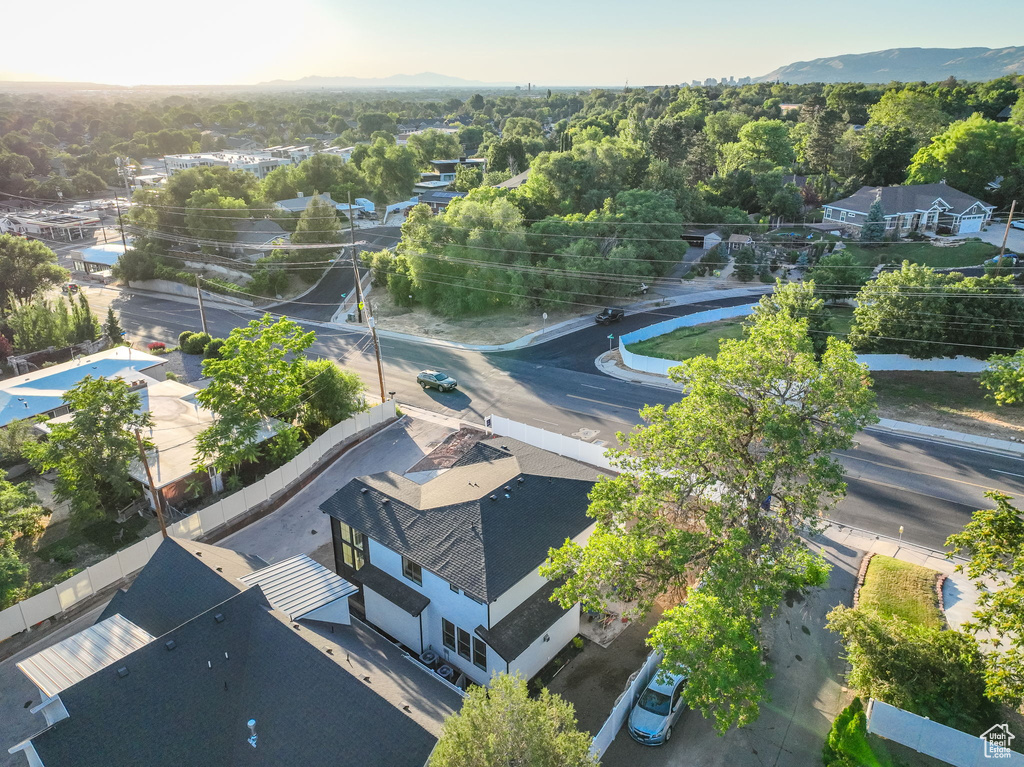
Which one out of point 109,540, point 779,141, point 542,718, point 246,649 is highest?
point 779,141

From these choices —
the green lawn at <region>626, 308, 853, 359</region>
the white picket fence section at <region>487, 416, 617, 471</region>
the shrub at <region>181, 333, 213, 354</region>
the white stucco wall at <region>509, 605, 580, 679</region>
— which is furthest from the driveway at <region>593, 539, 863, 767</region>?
the shrub at <region>181, 333, 213, 354</region>

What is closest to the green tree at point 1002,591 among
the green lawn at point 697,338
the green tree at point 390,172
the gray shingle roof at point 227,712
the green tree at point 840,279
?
the gray shingle roof at point 227,712

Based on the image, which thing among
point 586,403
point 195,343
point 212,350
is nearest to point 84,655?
point 586,403

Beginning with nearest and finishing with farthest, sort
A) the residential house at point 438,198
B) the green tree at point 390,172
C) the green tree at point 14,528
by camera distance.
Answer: the green tree at point 14,528, the residential house at point 438,198, the green tree at point 390,172

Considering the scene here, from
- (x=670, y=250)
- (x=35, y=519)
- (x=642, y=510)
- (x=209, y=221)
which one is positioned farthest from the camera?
→ (x=209, y=221)

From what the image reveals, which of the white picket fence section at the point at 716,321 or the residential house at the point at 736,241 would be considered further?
the residential house at the point at 736,241

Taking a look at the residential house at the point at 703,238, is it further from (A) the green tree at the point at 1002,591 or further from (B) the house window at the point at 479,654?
(B) the house window at the point at 479,654

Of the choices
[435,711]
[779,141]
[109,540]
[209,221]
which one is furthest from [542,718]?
[779,141]

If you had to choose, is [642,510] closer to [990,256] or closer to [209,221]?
[990,256]
